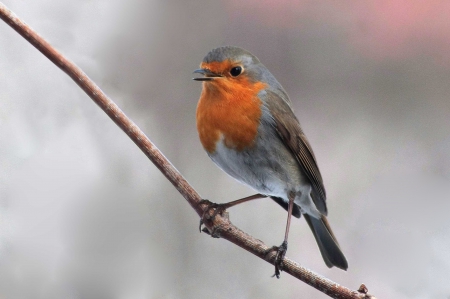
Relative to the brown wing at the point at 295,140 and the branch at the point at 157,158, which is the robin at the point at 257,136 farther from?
the branch at the point at 157,158

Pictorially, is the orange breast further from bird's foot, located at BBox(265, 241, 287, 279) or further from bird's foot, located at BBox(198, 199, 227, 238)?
bird's foot, located at BBox(265, 241, 287, 279)

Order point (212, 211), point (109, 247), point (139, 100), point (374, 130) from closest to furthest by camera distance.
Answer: point (212, 211) < point (109, 247) < point (139, 100) < point (374, 130)

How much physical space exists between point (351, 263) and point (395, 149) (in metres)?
0.55

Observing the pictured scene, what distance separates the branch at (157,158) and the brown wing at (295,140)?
461 millimetres

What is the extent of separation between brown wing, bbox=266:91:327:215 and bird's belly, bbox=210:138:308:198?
28mm

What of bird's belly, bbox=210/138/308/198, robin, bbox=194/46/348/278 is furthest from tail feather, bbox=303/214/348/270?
bird's belly, bbox=210/138/308/198

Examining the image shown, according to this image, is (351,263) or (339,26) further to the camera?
(339,26)

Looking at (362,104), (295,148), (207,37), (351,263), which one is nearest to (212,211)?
(295,148)

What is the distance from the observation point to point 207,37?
2.30 m

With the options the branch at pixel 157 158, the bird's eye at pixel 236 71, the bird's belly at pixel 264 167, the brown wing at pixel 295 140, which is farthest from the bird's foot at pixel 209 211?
the bird's eye at pixel 236 71

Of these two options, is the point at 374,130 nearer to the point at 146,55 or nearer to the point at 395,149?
the point at 395,149

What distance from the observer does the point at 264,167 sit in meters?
1.90

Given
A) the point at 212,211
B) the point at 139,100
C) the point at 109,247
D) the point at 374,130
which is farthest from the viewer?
the point at 374,130

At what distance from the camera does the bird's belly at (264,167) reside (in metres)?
1.84
